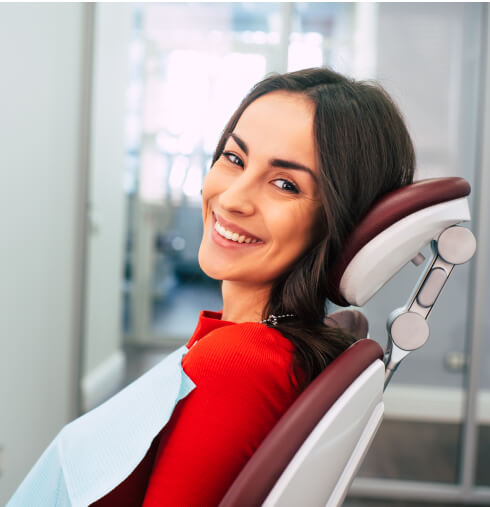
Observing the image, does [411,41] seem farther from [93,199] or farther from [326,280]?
[326,280]

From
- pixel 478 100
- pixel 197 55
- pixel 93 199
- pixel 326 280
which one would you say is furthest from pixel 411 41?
pixel 326 280

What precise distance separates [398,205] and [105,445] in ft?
1.60

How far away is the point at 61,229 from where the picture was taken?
219cm

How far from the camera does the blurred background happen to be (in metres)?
2.00

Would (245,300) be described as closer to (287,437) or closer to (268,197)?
(268,197)

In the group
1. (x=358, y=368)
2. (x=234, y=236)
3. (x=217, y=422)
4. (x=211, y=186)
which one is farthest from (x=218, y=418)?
(x=211, y=186)

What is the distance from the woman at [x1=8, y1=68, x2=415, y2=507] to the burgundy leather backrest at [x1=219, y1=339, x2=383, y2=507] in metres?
0.05

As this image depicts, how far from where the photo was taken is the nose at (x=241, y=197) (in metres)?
0.72

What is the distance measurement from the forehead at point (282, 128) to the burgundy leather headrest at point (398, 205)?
0.37 ft

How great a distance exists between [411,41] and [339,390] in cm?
200

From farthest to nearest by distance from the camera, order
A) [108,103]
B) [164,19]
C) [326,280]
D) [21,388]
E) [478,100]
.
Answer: [108,103] < [164,19] < [478,100] < [21,388] < [326,280]

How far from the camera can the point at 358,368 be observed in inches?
23.8

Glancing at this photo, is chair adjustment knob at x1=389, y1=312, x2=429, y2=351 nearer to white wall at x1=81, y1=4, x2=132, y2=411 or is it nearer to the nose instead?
the nose

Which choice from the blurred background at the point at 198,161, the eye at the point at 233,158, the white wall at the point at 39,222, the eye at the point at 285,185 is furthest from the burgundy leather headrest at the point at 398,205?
the blurred background at the point at 198,161
